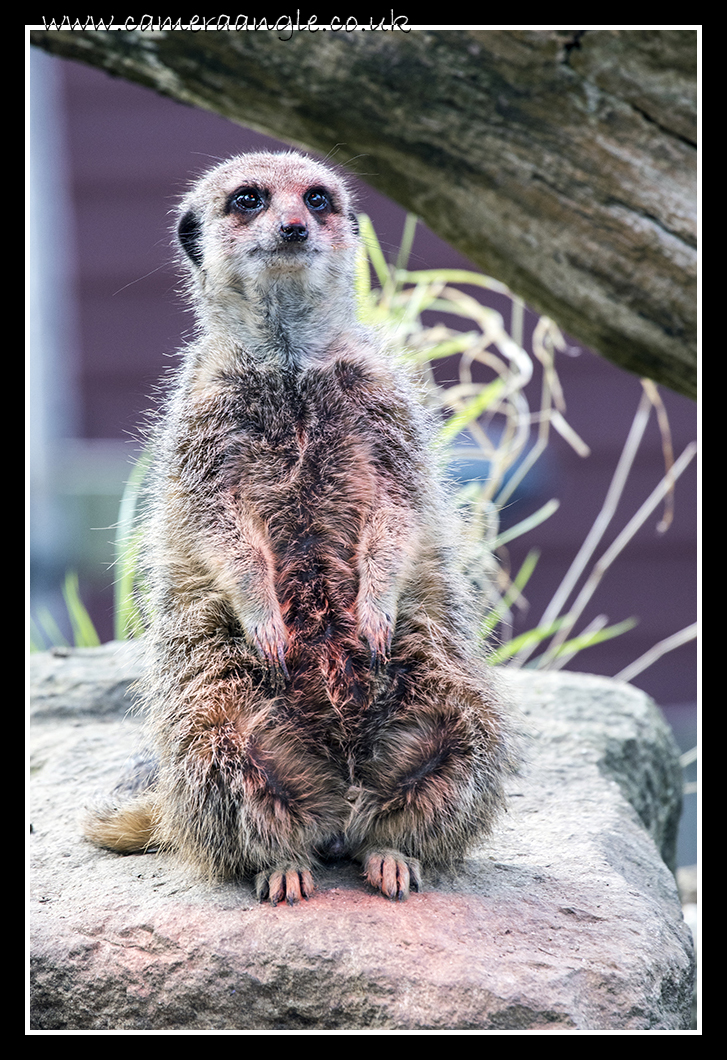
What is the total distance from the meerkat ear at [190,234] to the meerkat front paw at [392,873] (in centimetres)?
175

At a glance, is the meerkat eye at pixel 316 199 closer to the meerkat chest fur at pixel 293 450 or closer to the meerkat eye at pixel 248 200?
the meerkat chest fur at pixel 293 450

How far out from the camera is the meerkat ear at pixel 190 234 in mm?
3008

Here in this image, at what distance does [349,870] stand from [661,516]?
16.7ft

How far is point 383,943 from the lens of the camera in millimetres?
2105

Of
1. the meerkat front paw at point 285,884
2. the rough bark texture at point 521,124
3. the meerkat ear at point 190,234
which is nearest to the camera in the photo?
the meerkat front paw at point 285,884

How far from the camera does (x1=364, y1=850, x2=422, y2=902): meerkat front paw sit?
2.26 m

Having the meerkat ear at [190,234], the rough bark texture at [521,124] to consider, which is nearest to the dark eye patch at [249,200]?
the meerkat ear at [190,234]

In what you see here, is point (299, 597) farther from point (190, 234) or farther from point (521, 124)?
point (521, 124)

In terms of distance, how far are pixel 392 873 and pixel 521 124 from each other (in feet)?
7.51

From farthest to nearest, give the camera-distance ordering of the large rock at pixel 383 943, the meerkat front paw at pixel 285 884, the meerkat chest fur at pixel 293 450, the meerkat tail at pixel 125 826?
the meerkat tail at pixel 125 826, the meerkat chest fur at pixel 293 450, the meerkat front paw at pixel 285 884, the large rock at pixel 383 943

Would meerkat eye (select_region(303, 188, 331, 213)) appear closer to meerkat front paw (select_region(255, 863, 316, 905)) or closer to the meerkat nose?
the meerkat nose

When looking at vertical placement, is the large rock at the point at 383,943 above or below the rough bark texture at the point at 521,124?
below

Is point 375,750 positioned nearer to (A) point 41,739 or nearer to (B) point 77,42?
(A) point 41,739

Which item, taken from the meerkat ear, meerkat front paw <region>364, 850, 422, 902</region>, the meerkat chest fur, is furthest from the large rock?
the meerkat ear
